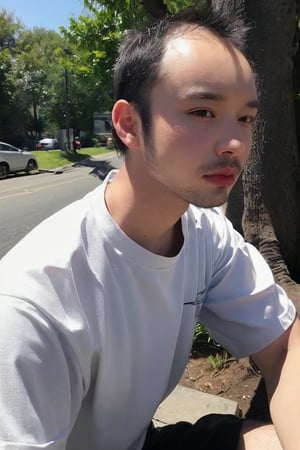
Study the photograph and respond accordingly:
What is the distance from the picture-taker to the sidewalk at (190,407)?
8.50 ft

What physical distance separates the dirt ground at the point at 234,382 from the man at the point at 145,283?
1215 mm

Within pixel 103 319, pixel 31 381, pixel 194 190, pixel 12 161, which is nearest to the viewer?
pixel 31 381

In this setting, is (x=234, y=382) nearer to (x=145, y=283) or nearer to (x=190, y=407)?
(x=190, y=407)

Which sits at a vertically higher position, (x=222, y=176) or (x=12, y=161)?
(x=222, y=176)

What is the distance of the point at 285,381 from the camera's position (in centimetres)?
→ 152

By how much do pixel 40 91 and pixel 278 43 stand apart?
3934 cm

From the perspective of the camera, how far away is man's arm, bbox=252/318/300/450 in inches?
55.0

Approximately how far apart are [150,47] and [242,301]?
89 cm

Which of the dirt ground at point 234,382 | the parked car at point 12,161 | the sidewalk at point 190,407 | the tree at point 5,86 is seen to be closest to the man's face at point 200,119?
the sidewalk at point 190,407

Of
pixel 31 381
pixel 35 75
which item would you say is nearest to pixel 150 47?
pixel 31 381

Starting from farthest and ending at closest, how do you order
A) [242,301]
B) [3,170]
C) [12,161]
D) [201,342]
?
[12,161] → [3,170] → [201,342] → [242,301]

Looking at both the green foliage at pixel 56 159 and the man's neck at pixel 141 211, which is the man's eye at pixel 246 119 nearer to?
the man's neck at pixel 141 211

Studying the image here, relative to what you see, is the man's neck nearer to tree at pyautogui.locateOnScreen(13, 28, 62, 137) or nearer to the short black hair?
the short black hair

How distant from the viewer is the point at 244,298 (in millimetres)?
1650
